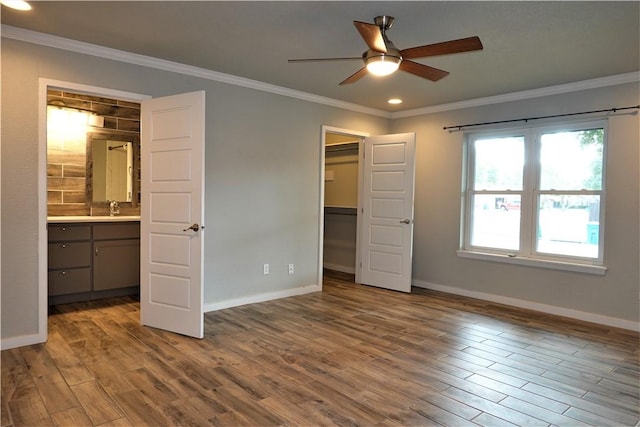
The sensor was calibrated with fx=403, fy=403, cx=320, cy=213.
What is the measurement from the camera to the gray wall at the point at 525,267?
3917 millimetres

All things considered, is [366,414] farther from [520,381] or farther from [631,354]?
[631,354]

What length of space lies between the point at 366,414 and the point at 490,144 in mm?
3881

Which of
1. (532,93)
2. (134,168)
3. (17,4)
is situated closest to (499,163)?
(532,93)

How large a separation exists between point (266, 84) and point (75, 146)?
2.36 m

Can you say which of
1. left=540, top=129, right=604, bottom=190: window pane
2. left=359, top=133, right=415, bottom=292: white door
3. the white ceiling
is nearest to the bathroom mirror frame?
the white ceiling

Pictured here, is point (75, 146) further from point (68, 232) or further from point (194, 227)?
point (194, 227)

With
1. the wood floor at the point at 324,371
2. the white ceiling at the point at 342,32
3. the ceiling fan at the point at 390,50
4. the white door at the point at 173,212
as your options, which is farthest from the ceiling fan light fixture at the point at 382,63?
the wood floor at the point at 324,371

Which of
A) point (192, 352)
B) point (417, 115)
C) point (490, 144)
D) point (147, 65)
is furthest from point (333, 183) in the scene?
point (192, 352)

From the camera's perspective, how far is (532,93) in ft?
14.8

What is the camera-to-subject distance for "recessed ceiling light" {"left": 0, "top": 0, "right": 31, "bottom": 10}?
8.30 ft

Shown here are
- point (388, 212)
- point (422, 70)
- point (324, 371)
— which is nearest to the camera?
point (324, 371)

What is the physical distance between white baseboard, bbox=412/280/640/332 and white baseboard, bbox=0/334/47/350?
432 centimetres

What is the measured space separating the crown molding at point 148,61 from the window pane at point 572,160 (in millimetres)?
2491

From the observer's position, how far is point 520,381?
2.72 m
